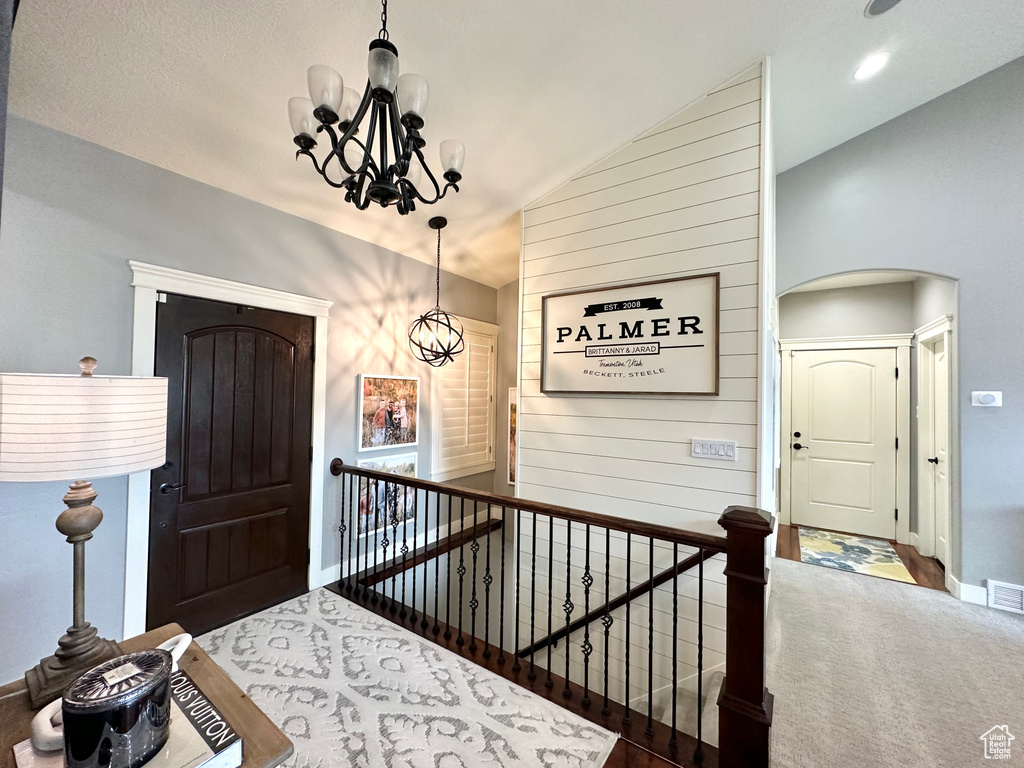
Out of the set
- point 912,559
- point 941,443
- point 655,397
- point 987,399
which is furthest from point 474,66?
point 912,559

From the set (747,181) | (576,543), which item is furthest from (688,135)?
(576,543)

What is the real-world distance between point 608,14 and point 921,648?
418cm

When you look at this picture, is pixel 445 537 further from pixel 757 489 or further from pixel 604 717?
pixel 757 489

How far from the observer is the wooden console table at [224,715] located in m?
0.92

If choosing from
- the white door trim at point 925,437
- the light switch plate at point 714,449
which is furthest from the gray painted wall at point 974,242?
the light switch plate at point 714,449

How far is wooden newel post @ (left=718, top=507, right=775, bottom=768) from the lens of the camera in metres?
1.58

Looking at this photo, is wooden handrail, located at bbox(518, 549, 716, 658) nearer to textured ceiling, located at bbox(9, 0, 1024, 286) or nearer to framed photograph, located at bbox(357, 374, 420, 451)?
framed photograph, located at bbox(357, 374, 420, 451)

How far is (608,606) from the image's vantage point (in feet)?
7.34

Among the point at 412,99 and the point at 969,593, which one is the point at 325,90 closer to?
the point at 412,99

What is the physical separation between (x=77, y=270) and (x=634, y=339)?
3.18m

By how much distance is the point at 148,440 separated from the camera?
4.51 feet

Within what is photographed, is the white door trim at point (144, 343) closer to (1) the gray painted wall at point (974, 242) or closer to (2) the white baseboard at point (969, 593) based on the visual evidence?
(1) the gray painted wall at point (974, 242)

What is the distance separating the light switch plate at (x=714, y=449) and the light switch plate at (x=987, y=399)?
2.45 meters

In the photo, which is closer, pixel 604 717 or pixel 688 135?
pixel 604 717
